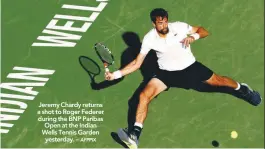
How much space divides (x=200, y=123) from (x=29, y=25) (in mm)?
2909

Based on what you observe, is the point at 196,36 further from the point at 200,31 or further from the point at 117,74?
the point at 117,74

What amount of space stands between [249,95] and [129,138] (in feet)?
6.21

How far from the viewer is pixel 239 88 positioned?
28.6ft

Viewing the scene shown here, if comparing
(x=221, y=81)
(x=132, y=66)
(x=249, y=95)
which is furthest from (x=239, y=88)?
(x=132, y=66)

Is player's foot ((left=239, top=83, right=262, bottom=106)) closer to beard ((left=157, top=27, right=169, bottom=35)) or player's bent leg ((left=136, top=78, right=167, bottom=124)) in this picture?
player's bent leg ((left=136, top=78, right=167, bottom=124))

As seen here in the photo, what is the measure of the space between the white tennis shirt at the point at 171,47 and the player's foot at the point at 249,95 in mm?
910

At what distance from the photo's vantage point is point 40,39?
28.3ft

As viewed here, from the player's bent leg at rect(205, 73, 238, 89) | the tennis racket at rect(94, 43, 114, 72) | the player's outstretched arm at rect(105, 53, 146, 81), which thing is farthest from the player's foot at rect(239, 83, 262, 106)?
the tennis racket at rect(94, 43, 114, 72)

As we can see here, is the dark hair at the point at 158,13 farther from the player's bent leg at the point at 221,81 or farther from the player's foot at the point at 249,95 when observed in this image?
the player's foot at the point at 249,95

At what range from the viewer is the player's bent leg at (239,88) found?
28.3 feet

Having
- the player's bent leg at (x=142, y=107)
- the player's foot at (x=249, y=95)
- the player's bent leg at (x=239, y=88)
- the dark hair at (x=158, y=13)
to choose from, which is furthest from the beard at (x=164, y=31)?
the player's foot at (x=249, y=95)

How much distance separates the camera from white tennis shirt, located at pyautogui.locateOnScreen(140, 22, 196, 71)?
8.44 m

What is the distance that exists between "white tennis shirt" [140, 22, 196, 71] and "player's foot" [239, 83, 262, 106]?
91 centimetres

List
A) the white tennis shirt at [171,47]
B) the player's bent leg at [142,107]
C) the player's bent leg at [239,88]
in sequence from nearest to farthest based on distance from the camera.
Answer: the white tennis shirt at [171,47] < the player's bent leg at [142,107] < the player's bent leg at [239,88]
